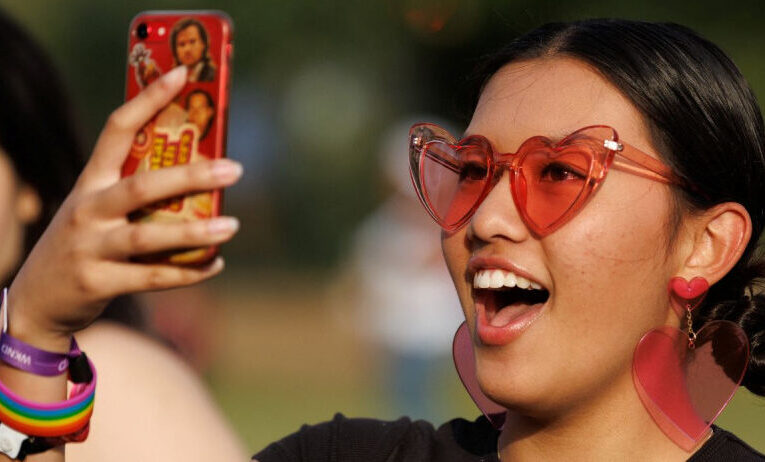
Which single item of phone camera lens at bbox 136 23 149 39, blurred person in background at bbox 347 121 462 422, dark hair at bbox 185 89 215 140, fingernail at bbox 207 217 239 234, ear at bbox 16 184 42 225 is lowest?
blurred person in background at bbox 347 121 462 422

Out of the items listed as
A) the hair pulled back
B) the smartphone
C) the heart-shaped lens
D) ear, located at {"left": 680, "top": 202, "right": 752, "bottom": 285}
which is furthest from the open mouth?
the hair pulled back

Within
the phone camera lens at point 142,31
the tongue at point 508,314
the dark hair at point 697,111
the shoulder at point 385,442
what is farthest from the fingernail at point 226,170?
the shoulder at point 385,442

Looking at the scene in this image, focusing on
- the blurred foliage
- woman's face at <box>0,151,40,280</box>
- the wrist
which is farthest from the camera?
the blurred foliage

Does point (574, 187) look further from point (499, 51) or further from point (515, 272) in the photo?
point (499, 51)

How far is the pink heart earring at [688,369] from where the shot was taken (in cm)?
287

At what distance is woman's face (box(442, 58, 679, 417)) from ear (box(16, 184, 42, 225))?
1.30m

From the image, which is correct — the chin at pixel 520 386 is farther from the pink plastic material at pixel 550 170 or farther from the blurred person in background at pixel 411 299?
the blurred person in background at pixel 411 299

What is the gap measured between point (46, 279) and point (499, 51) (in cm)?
149

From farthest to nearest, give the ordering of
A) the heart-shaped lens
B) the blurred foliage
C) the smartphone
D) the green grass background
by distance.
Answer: the blurred foliage → the green grass background → the heart-shaped lens → the smartphone

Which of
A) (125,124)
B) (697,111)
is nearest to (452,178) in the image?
(697,111)

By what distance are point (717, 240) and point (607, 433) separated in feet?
1.87

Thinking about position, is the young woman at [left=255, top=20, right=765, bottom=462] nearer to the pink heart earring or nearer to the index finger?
the pink heart earring

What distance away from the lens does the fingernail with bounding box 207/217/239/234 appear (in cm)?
209

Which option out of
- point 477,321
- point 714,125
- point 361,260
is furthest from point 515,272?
point 361,260
